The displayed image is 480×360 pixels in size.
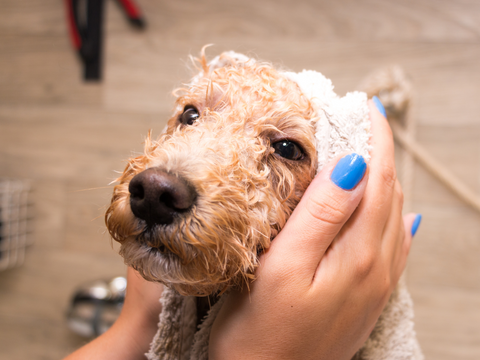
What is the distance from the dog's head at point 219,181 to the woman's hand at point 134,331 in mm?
180

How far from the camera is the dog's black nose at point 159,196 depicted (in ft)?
1.09

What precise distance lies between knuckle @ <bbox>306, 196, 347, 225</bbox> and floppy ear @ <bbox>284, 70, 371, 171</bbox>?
78mm

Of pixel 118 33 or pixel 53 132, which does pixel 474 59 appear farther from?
pixel 53 132

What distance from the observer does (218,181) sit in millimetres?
376

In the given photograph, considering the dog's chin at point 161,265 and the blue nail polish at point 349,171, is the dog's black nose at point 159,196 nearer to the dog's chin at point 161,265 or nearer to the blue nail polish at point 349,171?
the dog's chin at point 161,265

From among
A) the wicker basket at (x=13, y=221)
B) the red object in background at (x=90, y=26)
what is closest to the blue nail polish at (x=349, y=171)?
the red object in background at (x=90, y=26)

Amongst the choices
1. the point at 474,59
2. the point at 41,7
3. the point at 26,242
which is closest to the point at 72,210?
the point at 26,242

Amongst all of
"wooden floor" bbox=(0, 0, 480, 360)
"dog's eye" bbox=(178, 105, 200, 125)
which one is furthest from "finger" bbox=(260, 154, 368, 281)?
"wooden floor" bbox=(0, 0, 480, 360)

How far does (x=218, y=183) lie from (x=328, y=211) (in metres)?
0.15

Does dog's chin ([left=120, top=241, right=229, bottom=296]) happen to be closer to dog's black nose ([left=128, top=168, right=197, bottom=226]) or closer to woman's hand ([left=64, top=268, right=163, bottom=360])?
dog's black nose ([left=128, top=168, right=197, bottom=226])

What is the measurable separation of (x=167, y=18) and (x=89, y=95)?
15.6 inches

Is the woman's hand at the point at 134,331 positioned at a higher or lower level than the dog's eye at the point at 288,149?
lower

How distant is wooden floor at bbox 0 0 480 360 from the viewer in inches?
40.0

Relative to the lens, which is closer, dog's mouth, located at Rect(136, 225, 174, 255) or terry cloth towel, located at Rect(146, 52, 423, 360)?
dog's mouth, located at Rect(136, 225, 174, 255)
